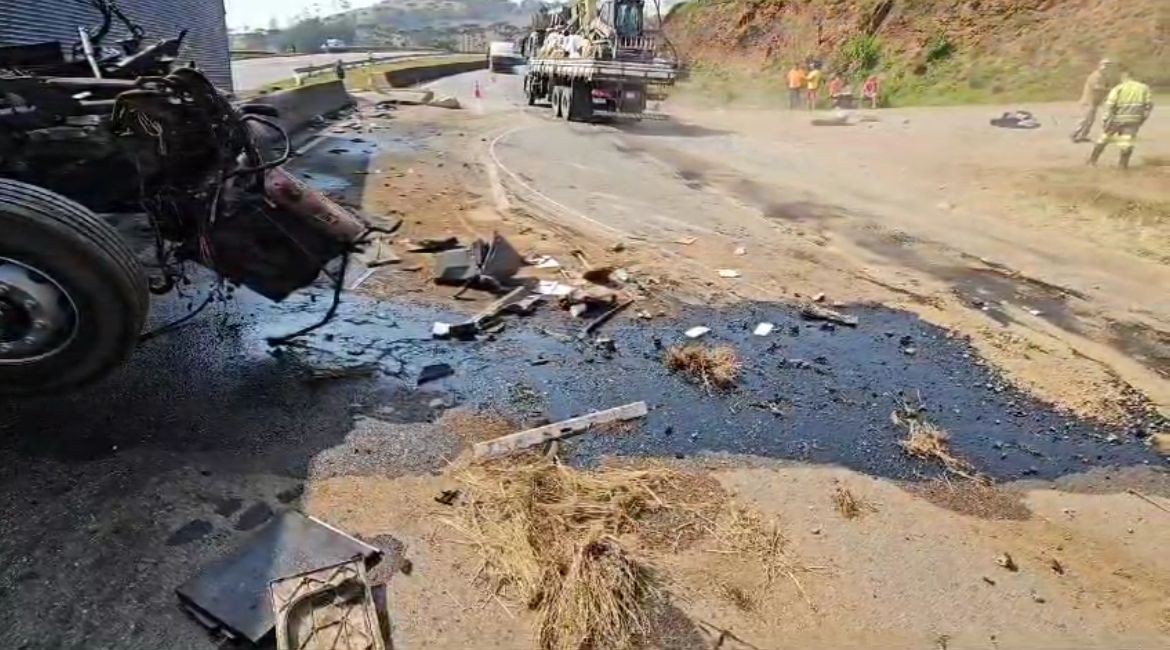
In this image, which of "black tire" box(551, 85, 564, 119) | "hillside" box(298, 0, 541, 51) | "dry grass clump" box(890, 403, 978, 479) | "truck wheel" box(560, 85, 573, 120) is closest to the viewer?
"dry grass clump" box(890, 403, 978, 479)

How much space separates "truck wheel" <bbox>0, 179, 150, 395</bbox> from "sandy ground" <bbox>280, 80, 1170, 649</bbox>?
113cm

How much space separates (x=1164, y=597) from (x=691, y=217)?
6.49 meters

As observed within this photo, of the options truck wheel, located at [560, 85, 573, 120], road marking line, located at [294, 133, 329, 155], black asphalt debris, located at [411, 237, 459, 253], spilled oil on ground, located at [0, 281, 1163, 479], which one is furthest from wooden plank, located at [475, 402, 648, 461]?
truck wheel, located at [560, 85, 573, 120]

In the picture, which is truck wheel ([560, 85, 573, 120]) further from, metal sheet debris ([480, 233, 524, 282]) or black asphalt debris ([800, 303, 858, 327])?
black asphalt debris ([800, 303, 858, 327])

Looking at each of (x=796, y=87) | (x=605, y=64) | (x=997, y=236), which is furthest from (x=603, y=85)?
(x=997, y=236)

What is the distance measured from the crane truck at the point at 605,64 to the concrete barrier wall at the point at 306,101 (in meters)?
5.85

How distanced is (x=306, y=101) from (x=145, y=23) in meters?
3.75

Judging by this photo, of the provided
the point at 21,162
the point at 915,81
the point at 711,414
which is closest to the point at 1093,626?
the point at 711,414

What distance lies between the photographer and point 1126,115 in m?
11.3

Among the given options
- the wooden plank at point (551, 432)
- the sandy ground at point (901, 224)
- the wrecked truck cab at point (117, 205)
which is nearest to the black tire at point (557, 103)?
the sandy ground at point (901, 224)

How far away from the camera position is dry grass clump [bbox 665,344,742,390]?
4.77 metres

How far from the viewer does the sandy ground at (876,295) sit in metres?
2.85

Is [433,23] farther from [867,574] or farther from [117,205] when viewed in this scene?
[867,574]

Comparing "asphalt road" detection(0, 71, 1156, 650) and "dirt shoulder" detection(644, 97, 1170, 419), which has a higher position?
"dirt shoulder" detection(644, 97, 1170, 419)
